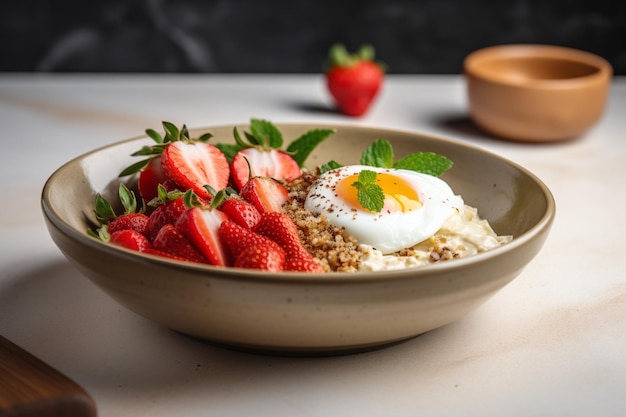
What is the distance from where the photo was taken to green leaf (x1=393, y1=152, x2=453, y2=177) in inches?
73.4

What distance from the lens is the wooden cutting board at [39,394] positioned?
113 cm

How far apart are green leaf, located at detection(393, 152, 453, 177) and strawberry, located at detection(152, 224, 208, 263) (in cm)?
63

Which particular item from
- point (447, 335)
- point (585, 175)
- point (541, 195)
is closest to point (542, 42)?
point (585, 175)

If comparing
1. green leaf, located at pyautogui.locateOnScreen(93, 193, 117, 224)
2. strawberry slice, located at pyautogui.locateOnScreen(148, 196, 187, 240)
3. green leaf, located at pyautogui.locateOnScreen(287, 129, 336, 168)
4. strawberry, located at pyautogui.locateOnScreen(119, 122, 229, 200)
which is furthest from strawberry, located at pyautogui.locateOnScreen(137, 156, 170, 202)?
green leaf, located at pyautogui.locateOnScreen(287, 129, 336, 168)

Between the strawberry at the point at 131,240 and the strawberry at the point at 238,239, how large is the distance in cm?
14

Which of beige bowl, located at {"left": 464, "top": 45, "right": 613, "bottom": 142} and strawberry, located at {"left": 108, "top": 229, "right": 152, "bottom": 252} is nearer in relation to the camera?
strawberry, located at {"left": 108, "top": 229, "right": 152, "bottom": 252}

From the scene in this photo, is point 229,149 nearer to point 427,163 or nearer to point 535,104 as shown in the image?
point 427,163

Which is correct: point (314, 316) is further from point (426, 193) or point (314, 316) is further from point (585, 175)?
Result: point (585, 175)

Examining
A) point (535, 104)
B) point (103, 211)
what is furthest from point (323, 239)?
point (535, 104)

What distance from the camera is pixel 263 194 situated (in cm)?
165

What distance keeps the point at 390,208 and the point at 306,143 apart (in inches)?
16.6

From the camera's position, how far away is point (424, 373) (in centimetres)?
139

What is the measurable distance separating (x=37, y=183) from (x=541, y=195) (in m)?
1.40

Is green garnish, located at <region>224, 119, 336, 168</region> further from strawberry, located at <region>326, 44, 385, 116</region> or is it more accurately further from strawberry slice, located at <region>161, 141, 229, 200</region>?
strawberry, located at <region>326, 44, 385, 116</region>
